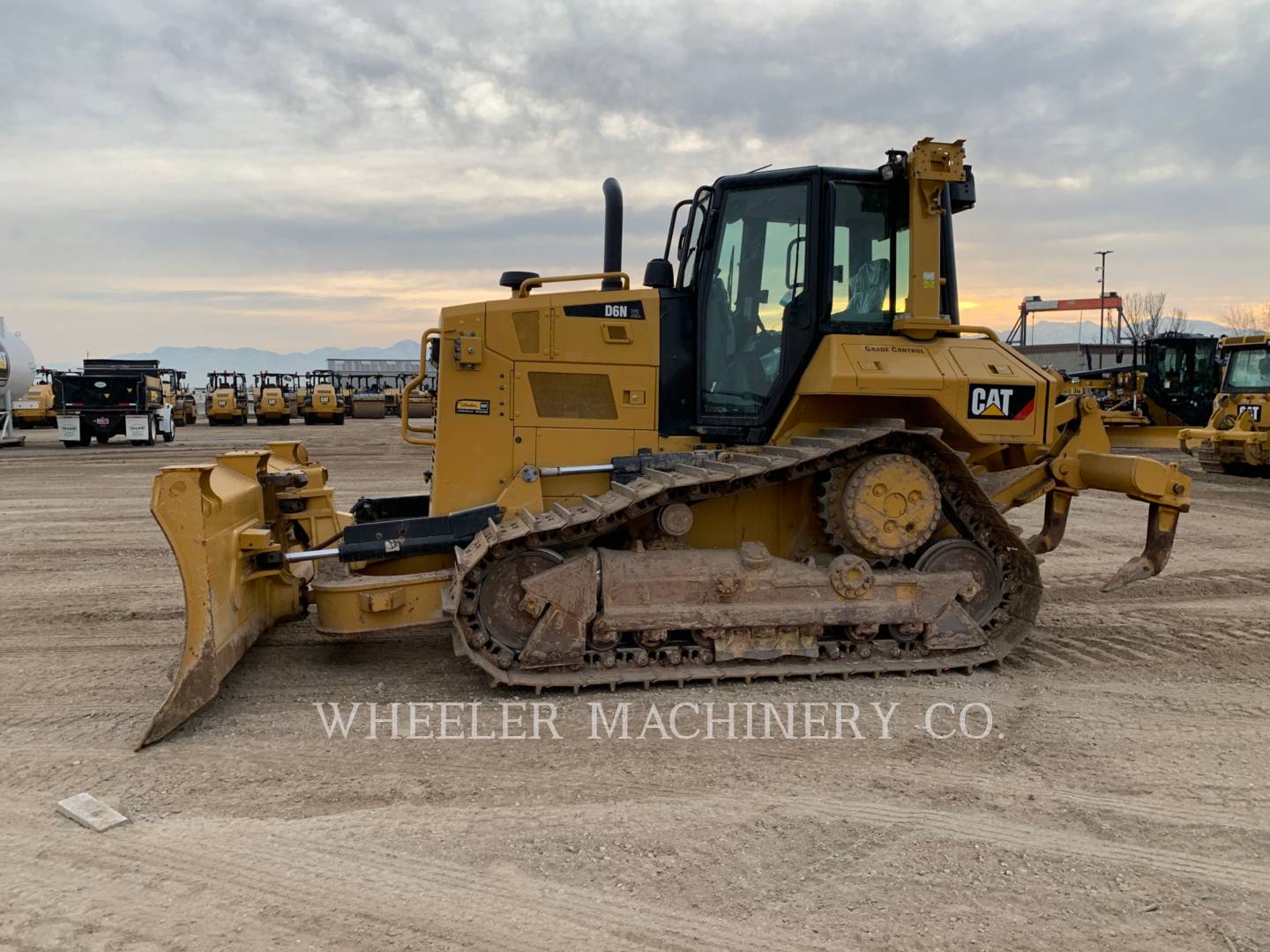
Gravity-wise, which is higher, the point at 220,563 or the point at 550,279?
the point at 550,279

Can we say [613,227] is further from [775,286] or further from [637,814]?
[637,814]

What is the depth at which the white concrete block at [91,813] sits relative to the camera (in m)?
3.46

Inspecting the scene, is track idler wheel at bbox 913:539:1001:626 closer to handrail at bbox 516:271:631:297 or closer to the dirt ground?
the dirt ground

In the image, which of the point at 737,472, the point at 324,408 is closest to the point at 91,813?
the point at 737,472

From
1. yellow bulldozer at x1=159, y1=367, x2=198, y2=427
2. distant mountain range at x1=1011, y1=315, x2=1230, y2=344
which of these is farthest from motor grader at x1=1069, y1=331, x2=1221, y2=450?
yellow bulldozer at x1=159, y1=367, x2=198, y2=427

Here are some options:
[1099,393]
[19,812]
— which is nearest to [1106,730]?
[19,812]

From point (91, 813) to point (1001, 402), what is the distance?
5161 mm

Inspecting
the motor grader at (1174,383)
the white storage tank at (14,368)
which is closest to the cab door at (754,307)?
the motor grader at (1174,383)

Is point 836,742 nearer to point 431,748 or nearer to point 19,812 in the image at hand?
point 431,748

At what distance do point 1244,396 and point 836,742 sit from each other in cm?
1632

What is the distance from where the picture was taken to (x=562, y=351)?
17.9 ft

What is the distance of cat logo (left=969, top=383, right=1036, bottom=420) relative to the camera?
5.31 meters

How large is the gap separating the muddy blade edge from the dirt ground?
234 millimetres

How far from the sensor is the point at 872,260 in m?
5.47
